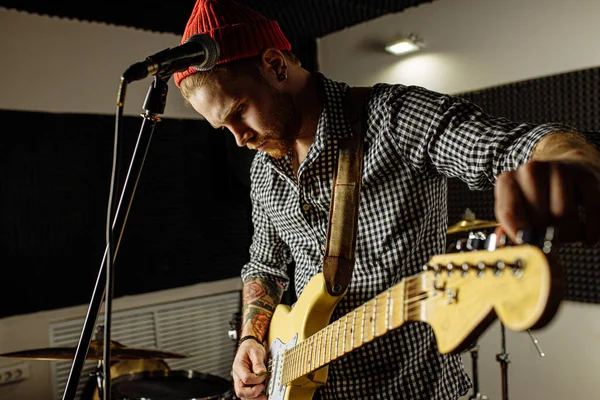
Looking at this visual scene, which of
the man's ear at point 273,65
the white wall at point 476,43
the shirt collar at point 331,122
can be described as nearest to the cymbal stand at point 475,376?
the white wall at point 476,43

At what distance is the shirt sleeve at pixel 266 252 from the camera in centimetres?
196

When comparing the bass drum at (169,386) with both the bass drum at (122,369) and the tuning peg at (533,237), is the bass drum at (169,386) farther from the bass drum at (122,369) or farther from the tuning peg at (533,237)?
the tuning peg at (533,237)

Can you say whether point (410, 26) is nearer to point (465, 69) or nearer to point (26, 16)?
point (465, 69)

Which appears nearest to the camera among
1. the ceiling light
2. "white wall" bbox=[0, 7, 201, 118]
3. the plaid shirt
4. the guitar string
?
the guitar string

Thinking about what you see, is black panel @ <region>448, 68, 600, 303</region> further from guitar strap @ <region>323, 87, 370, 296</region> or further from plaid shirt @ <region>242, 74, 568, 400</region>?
guitar strap @ <region>323, 87, 370, 296</region>

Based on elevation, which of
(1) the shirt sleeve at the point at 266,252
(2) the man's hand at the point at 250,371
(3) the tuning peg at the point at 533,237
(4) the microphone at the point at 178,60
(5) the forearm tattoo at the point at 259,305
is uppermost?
(4) the microphone at the point at 178,60

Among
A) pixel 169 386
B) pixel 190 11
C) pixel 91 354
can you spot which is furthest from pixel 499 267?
pixel 190 11

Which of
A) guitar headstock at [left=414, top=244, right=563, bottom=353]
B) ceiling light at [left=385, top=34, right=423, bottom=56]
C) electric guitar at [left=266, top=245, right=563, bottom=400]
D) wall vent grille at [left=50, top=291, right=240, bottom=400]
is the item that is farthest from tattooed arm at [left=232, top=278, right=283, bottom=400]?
ceiling light at [left=385, top=34, right=423, bottom=56]

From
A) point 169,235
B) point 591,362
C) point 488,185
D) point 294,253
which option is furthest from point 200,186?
point 488,185

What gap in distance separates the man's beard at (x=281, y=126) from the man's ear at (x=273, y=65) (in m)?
0.04

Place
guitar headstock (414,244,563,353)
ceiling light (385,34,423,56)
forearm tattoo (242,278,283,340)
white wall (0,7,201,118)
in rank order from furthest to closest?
ceiling light (385,34,423,56)
white wall (0,7,201,118)
forearm tattoo (242,278,283,340)
guitar headstock (414,244,563,353)

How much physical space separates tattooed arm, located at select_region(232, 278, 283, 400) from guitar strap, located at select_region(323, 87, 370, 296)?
43 cm

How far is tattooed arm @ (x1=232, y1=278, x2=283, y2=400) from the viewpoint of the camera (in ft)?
5.37

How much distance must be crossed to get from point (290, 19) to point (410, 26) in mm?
891
